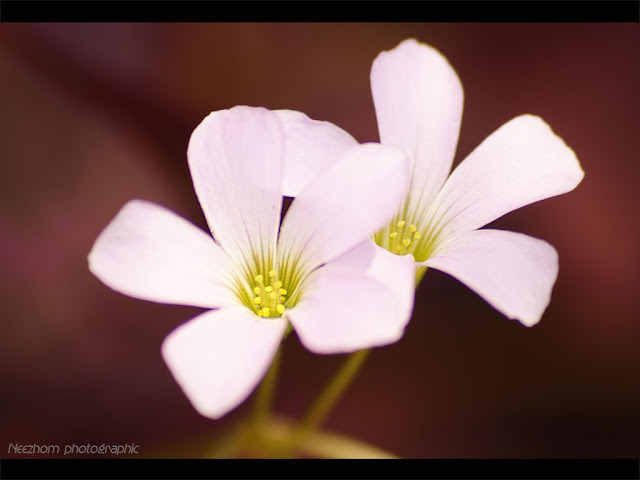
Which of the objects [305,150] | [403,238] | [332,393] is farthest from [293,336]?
[305,150]

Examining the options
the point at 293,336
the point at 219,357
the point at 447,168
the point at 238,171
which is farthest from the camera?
the point at 293,336

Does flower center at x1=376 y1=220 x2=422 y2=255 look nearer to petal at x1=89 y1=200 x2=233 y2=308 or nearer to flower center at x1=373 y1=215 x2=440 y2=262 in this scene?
flower center at x1=373 y1=215 x2=440 y2=262

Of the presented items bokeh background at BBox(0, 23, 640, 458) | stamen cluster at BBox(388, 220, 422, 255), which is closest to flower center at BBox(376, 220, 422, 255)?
stamen cluster at BBox(388, 220, 422, 255)

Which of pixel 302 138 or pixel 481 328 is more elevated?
pixel 302 138

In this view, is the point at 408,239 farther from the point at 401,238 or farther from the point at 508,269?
the point at 508,269
